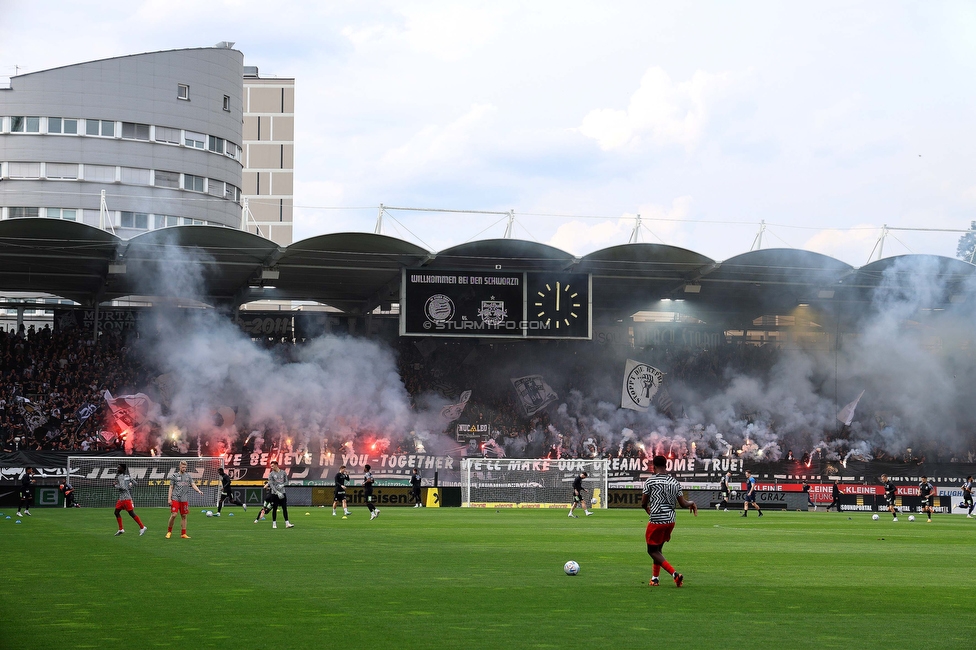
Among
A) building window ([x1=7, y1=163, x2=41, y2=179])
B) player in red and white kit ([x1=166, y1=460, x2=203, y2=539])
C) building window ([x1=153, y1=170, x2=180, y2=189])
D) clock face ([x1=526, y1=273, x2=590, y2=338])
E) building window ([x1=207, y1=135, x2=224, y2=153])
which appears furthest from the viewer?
building window ([x1=207, y1=135, x2=224, y2=153])

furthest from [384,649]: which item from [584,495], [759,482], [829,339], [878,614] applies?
[829,339]

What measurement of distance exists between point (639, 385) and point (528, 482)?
473 inches

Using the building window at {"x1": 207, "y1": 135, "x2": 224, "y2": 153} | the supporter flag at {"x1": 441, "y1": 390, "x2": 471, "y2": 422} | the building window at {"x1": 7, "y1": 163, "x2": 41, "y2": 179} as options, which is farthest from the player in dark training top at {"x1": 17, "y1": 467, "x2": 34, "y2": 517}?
the building window at {"x1": 207, "y1": 135, "x2": 224, "y2": 153}

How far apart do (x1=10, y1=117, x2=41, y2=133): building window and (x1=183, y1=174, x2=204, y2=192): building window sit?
386 inches

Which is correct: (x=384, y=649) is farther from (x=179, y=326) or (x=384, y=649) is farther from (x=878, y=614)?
(x=179, y=326)

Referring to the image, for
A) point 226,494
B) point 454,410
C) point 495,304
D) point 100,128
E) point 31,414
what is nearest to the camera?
point 226,494

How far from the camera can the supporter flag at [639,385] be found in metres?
54.0

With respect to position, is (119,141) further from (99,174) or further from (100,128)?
(99,174)

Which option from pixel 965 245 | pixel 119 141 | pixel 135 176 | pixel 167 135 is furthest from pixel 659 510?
pixel 965 245

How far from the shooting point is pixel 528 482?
44938 mm

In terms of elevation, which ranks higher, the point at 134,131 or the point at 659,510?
the point at 134,131

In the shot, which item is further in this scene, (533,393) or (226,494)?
(533,393)

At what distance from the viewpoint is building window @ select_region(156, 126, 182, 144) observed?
69188mm

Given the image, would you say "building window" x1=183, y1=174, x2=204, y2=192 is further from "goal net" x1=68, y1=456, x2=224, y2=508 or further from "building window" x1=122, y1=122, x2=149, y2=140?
"goal net" x1=68, y1=456, x2=224, y2=508
